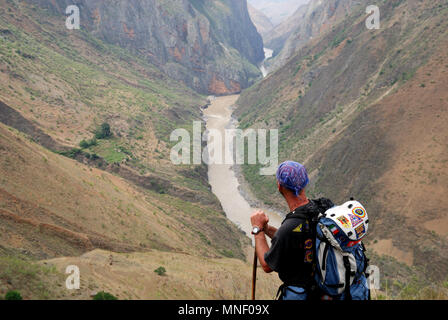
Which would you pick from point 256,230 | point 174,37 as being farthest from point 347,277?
point 174,37

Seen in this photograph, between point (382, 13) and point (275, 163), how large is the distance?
22801 mm

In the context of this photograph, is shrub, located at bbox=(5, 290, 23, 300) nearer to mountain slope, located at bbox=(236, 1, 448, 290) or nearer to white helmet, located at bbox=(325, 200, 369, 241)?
white helmet, located at bbox=(325, 200, 369, 241)

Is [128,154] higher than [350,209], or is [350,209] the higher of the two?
[128,154]

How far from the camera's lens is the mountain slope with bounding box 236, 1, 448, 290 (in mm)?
21312

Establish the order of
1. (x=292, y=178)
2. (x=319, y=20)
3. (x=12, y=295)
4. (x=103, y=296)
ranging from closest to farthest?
(x=292, y=178), (x=12, y=295), (x=103, y=296), (x=319, y=20)

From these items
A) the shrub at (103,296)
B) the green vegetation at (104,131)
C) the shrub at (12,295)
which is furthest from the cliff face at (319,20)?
the shrub at (12,295)

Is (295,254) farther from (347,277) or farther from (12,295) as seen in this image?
(12,295)

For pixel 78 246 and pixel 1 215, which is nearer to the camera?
pixel 1 215

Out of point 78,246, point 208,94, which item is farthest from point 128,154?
point 208,94

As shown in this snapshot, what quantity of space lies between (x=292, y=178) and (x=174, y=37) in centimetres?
8539

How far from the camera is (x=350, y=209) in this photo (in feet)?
11.7

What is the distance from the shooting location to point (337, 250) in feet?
11.5

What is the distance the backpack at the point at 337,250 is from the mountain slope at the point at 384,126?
1644 centimetres
